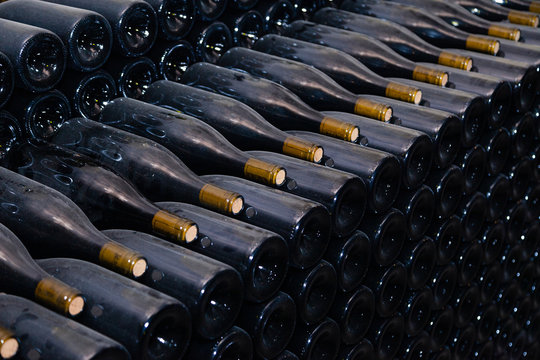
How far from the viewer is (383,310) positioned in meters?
Result: 1.34

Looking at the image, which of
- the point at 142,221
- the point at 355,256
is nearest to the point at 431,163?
the point at 355,256

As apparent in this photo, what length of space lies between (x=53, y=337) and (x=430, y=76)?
1.01 m

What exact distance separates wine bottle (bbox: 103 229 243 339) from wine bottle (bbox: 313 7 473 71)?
0.85 meters

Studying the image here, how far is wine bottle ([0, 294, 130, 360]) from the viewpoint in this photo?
2.39ft

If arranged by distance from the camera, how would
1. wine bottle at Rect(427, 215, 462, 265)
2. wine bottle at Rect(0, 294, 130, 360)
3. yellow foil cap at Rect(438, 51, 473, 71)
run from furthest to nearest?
yellow foil cap at Rect(438, 51, 473, 71)
wine bottle at Rect(427, 215, 462, 265)
wine bottle at Rect(0, 294, 130, 360)

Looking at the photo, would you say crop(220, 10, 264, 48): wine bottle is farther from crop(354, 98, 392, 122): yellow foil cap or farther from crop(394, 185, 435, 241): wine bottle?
crop(394, 185, 435, 241): wine bottle

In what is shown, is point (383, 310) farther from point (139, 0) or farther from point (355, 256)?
point (139, 0)

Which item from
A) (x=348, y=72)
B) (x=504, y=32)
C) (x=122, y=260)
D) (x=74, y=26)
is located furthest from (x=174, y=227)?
(x=504, y=32)

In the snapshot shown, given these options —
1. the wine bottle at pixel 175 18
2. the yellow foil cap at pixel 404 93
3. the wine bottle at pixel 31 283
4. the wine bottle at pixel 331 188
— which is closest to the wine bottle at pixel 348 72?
the yellow foil cap at pixel 404 93

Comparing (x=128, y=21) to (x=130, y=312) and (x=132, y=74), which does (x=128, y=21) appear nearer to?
(x=132, y=74)

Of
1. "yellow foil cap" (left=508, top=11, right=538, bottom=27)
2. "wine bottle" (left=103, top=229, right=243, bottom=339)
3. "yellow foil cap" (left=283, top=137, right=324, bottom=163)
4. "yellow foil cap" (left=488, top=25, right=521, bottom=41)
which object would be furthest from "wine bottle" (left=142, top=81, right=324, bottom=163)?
"yellow foil cap" (left=508, top=11, right=538, bottom=27)

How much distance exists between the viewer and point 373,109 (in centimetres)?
134

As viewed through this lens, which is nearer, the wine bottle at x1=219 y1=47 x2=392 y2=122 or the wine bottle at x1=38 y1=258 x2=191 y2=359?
the wine bottle at x1=38 y1=258 x2=191 y2=359

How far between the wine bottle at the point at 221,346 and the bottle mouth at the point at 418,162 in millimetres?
470
